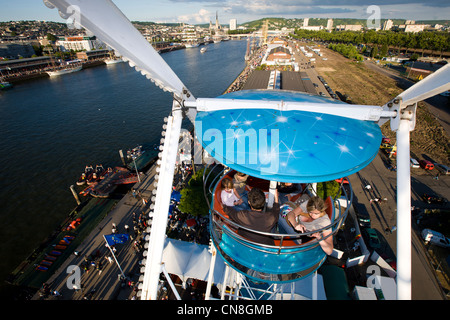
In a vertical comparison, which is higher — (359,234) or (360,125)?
(360,125)

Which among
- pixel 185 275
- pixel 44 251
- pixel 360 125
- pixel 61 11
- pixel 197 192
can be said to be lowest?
pixel 44 251

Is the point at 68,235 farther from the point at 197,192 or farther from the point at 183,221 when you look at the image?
the point at 197,192

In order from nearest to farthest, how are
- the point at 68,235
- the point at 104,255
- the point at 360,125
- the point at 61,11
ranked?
the point at 61,11 → the point at 360,125 → the point at 104,255 → the point at 68,235

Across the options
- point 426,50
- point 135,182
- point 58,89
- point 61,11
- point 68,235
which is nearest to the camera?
point 61,11

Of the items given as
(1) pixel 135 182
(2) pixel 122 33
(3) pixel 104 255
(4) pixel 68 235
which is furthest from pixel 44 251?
(2) pixel 122 33

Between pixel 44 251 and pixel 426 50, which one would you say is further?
pixel 426 50

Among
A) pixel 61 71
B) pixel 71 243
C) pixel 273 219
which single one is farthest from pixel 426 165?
pixel 61 71
